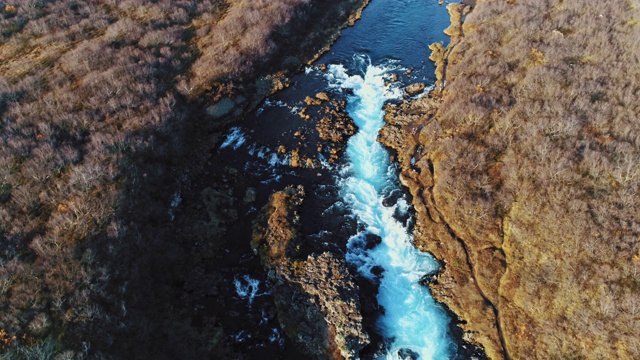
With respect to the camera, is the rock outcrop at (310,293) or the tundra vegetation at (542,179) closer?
the tundra vegetation at (542,179)

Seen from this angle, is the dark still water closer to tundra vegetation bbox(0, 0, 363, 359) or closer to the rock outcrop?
Result: the rock outcrop

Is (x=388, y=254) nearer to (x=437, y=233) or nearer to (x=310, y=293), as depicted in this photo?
(x=437, y=233)

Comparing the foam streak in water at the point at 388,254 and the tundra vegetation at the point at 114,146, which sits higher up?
the tundra vegetation at the point at 114,146

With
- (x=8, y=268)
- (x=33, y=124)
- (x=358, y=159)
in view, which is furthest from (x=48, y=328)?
(x=358, y=159)

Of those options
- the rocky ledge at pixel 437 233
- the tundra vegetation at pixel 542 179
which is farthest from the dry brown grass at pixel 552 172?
the rocky ledge at pixel 437 233

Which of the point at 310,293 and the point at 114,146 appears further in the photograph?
the point at 114,146

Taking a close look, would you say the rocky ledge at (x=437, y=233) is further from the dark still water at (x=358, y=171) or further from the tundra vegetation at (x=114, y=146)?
the tundra vegetation at (x=114, y=146)

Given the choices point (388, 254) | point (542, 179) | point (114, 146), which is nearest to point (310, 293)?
point (388, 254)
